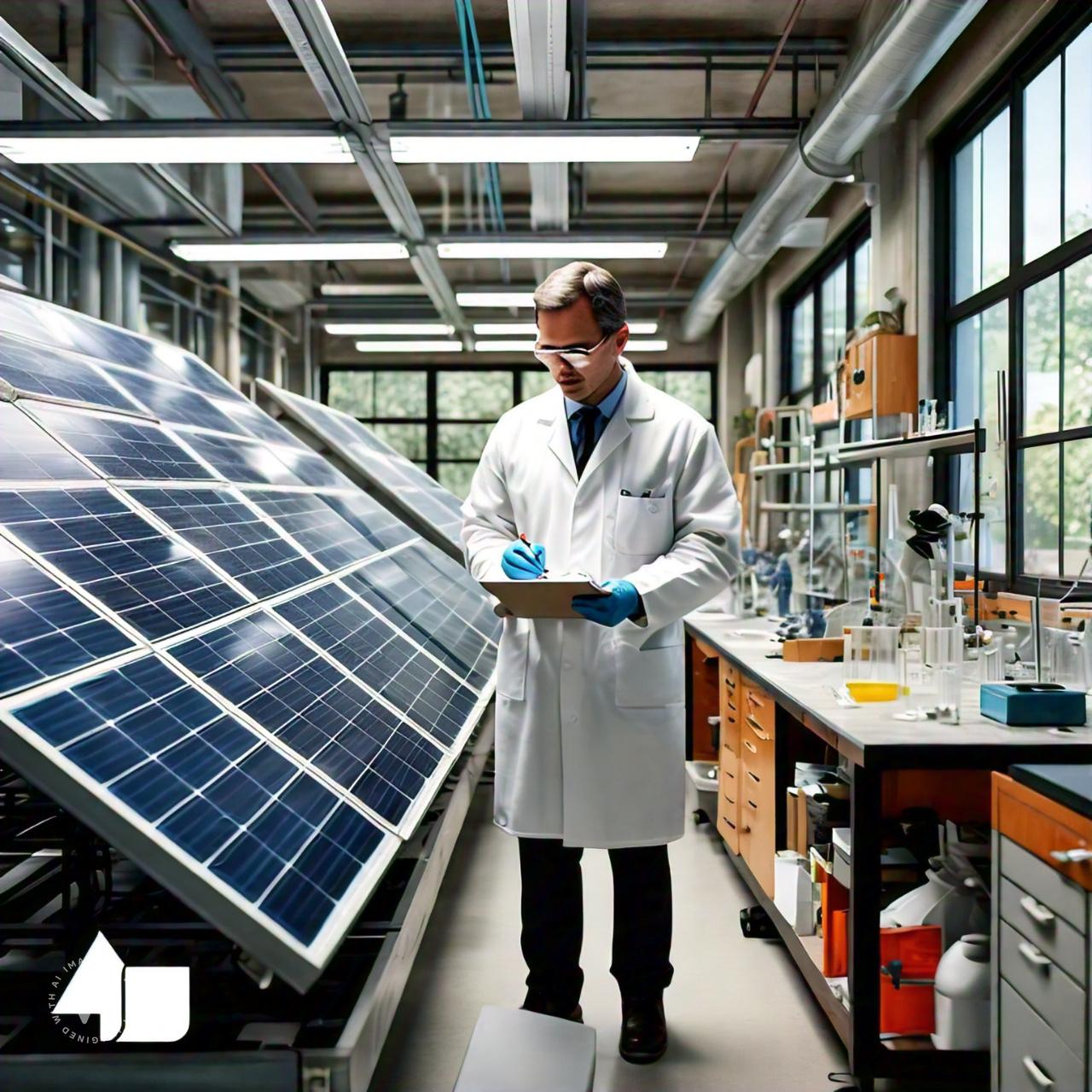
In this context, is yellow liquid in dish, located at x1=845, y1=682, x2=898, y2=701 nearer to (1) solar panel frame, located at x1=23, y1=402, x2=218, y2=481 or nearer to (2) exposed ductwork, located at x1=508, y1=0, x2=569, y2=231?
(1) solar panel frame, located at x1=23, y1=402, x2=218, y2=481

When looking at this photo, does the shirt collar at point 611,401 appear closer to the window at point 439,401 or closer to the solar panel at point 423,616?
the solar panel at point 423,616

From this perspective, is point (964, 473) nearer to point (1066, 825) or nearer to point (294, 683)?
point (1066, 825)

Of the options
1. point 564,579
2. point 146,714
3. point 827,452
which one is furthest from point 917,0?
point 146,714

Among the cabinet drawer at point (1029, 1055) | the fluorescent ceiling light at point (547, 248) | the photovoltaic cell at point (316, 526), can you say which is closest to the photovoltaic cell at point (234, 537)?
the photovoltaic cell at point (316, 526)

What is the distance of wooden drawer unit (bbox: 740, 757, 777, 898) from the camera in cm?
270

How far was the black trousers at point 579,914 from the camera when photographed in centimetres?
208

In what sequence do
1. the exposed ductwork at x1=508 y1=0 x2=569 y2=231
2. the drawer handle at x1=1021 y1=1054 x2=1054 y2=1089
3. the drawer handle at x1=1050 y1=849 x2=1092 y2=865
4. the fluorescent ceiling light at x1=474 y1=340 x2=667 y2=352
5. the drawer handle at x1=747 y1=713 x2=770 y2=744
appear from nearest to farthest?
the drawer handle at x1=1050 y1=849 x2=1092 y2=865, the drawer handle at x1=1021 y1=1054 x2=1054 y2=1089, the drawer handle at x1=747 y1=713 x2=770 y2=744, the exposed ductwork at x1=508 y1=0 x2=569 y2=231, the fluorescent ceiling light at x1=474 y1=340 x2=667 y2=352

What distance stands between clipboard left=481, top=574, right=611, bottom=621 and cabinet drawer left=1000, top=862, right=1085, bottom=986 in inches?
32.7

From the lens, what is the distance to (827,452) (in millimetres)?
4309

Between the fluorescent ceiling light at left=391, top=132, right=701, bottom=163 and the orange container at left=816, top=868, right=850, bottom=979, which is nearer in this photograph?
the orange container at left=816, top=868, right=850, bottom=979

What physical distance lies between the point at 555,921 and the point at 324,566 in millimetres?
975

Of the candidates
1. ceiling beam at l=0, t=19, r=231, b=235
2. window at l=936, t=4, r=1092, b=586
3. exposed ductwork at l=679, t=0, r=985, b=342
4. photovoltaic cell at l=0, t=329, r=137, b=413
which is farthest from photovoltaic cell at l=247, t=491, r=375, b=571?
exposed ductwork at l=679, t=0, r=985, b=342

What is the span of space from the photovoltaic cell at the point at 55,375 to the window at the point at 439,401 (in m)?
8.62

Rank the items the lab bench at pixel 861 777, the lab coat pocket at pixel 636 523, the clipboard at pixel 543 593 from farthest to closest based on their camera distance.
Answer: the lab coat pocket at pixel 636 523 → the lab bench at pixel 861 777 → the clipboard at pixel 543 593
